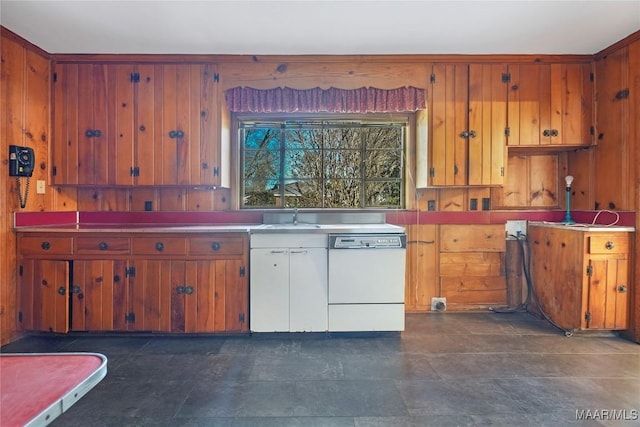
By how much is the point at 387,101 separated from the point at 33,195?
3191 millimetres

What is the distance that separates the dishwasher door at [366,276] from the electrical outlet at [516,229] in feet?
4.64

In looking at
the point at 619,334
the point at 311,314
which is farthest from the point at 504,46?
the point at 311,314

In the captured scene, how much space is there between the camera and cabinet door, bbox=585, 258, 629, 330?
2707 mm

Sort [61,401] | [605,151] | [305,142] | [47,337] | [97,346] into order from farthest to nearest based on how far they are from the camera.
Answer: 1. [305,142]
2. [605,151]
3. [47,337]
4. [97,346]
5. [61,401]

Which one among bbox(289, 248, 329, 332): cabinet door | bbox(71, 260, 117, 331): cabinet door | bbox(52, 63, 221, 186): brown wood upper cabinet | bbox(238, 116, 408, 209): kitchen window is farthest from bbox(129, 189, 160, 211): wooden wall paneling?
bbox(289, 248, 329, 332): cabinet door

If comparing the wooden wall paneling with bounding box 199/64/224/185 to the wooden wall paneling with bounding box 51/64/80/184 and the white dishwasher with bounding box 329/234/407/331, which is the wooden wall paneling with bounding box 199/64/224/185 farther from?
the white dishwasher with bounding box 329/234/407/331

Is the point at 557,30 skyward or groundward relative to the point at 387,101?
skyward

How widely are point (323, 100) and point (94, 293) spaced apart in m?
2.53

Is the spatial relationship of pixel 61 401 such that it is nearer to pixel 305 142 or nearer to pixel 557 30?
pixel 305 142

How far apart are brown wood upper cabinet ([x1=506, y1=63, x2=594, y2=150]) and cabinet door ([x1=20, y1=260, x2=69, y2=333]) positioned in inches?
159

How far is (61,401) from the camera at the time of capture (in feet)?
2.28

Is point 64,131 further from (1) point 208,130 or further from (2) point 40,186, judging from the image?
(1) point 208,130

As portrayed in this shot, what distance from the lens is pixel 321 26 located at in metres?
2.57

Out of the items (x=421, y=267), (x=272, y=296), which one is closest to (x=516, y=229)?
(x=421, y=267)
